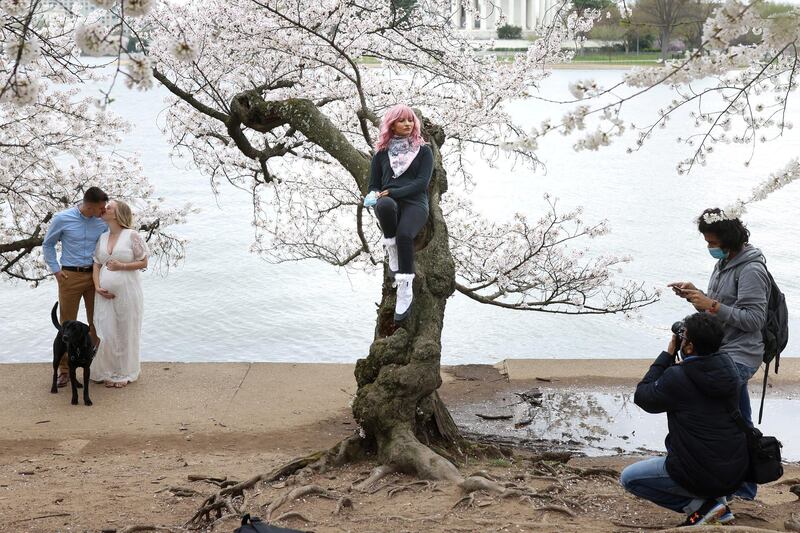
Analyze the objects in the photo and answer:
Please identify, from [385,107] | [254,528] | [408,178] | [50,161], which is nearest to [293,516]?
[254,528]

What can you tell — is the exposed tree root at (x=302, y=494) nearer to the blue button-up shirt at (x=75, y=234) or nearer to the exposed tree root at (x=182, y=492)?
the exposed tree root at (x=182, y=492)

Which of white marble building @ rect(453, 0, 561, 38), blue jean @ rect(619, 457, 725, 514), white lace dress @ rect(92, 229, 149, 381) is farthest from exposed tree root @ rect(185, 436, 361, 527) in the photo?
white marble building @ rect(453, 0, 561, 38)

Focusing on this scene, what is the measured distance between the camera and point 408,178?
590 cm

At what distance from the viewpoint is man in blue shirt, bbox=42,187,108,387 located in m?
7.59

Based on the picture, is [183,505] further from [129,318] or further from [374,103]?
[374,103]

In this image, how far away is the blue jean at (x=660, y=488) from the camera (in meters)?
4.27

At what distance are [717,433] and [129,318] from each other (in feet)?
17.2

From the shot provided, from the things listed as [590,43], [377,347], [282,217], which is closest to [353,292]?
[282,217]

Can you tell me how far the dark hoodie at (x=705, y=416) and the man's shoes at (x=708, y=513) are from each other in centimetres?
6

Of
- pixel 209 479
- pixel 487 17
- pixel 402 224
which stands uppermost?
pixel 487 17

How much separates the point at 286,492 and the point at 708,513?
82.2 inches

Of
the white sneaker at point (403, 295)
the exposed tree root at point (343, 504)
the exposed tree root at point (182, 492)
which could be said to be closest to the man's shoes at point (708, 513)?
the exposed tree root at point (343, 504)

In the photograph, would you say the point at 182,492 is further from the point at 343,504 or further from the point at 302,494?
the point at 343,504

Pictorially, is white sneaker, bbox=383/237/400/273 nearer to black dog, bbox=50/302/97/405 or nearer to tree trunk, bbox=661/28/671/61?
tree trunk, bbox=661/28/671/61
